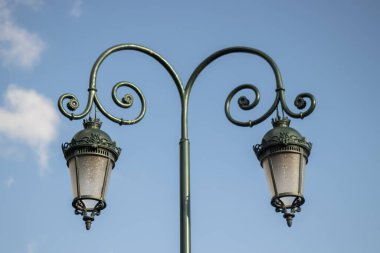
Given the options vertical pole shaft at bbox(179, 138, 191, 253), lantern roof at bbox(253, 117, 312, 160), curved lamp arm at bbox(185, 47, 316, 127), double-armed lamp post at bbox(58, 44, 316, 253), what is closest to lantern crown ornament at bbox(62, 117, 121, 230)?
double-armed lamp post at bbox(58, 44, 316, 253)

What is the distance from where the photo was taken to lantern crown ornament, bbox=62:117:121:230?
1042 centimetres

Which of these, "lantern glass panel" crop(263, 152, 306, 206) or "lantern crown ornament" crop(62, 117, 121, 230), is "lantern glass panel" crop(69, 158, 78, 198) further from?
"lantern glass panel" crop(263, 152, 306, 206)

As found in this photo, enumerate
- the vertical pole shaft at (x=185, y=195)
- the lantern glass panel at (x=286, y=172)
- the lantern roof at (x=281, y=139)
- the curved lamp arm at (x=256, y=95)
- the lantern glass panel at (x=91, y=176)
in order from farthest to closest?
the curved lamp arm at (x=256, y=95), the lantern roof at (x=281, y=139), the lantern glass panel at (x=286, y=172), the lantern glass panel at (x=91, y=176), the vertical pole shaft at (x=185, y=195)

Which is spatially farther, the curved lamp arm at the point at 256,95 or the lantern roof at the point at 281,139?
the curved lamp arm at the point at 256,95

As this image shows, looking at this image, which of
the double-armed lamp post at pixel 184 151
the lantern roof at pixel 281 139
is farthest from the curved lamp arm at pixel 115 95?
the lantern roof at pixel 281 139

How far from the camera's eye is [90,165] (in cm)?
1058

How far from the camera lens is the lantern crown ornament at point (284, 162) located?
10523 mm

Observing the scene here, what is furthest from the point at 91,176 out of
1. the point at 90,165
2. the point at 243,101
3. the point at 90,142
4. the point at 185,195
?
the point at 243,101

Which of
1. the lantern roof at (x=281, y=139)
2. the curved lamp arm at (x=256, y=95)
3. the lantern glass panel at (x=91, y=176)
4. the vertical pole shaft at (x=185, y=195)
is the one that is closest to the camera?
the vertical pole shaft at (x=185, y=195)

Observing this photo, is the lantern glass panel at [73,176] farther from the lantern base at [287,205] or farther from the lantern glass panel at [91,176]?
the lantern base at [287,205]

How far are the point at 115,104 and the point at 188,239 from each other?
7.05ft

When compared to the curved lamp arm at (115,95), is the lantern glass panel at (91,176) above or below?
below

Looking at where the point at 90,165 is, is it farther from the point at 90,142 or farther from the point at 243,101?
the point at 243,101

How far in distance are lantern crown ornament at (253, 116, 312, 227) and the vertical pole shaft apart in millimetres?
819
